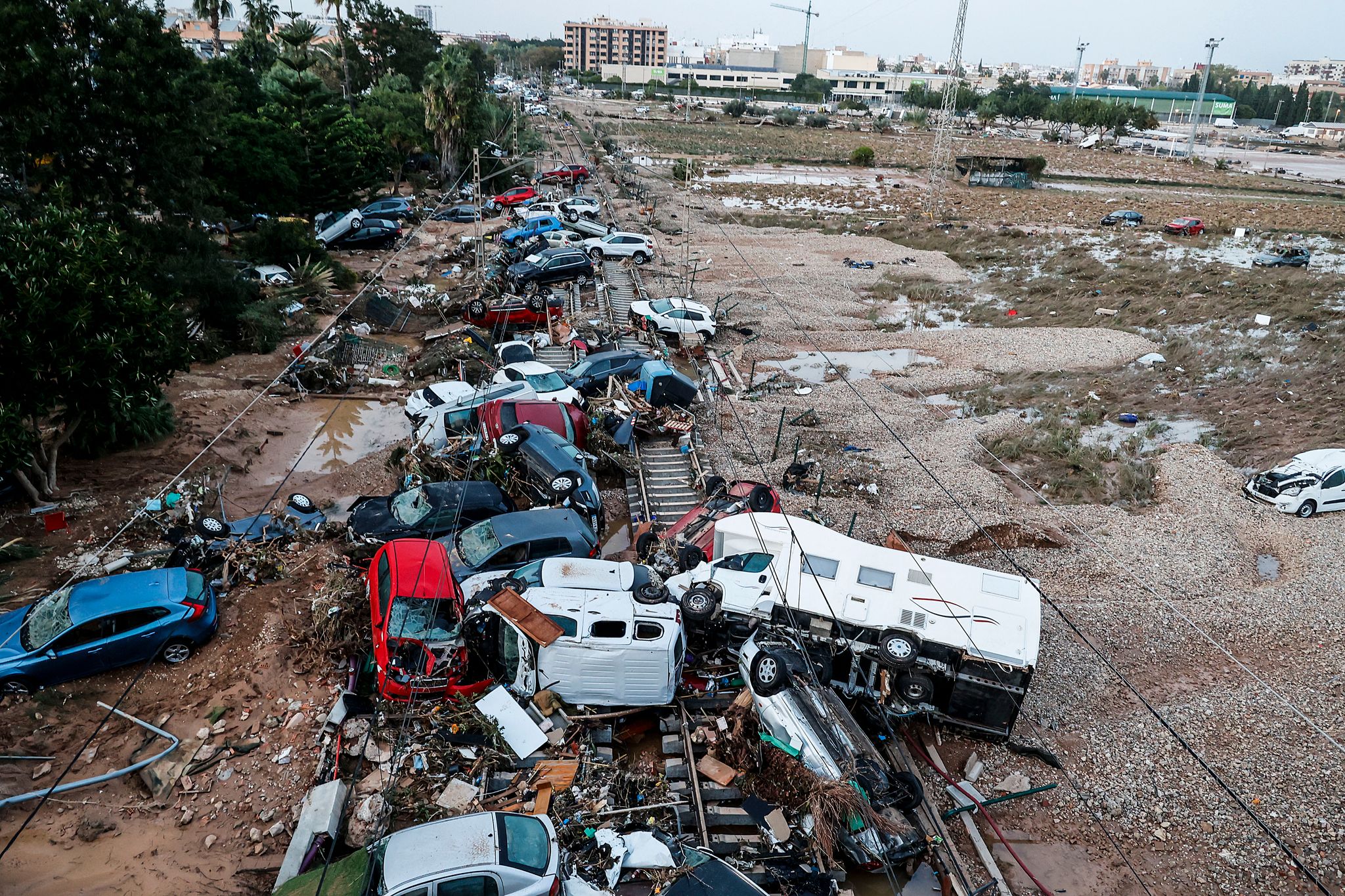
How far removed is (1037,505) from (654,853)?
12.4 metres

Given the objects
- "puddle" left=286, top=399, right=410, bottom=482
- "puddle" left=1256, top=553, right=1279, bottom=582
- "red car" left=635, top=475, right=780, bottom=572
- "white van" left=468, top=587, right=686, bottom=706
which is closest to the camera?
"white van" left=468, top=587, right=686, bottom=706

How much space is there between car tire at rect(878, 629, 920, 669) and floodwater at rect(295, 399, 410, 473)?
1297 centimetres

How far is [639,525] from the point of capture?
1475cm

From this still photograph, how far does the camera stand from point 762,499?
13.4 meters

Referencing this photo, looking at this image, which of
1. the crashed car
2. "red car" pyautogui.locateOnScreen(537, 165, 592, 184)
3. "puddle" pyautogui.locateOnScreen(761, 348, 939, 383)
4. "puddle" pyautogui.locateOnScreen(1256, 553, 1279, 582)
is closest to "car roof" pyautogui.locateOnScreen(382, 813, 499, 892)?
the crashed car

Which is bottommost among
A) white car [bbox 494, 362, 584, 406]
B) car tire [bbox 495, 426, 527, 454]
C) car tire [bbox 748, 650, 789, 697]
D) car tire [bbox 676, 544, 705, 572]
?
car tire [bbox 748, 650, 789, 697]

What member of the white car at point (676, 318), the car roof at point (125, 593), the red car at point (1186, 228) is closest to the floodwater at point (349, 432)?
the car roof at point (125, 593)

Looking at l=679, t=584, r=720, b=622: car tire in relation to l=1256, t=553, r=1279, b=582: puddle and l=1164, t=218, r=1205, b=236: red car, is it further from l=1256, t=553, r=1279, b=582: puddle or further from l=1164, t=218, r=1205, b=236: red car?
l=1164, t=218, r=1205, b=236: red car

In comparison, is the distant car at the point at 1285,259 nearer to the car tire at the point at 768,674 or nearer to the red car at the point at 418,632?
the car tire at the point at 768,674

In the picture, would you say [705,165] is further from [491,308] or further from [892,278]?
[491,308]

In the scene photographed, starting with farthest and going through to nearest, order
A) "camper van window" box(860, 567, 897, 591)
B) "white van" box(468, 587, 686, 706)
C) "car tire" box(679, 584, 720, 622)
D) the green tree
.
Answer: the green tree
"camper van window" box(860, 567, 897, 591)
"car tire" box(679, 584, 720, 622)
"white van" box(468, 587, 686, 706)

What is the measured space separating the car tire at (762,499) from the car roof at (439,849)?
23.5 feet

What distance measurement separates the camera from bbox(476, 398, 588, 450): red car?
52.7 ft

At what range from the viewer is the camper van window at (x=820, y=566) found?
36.3 ft
